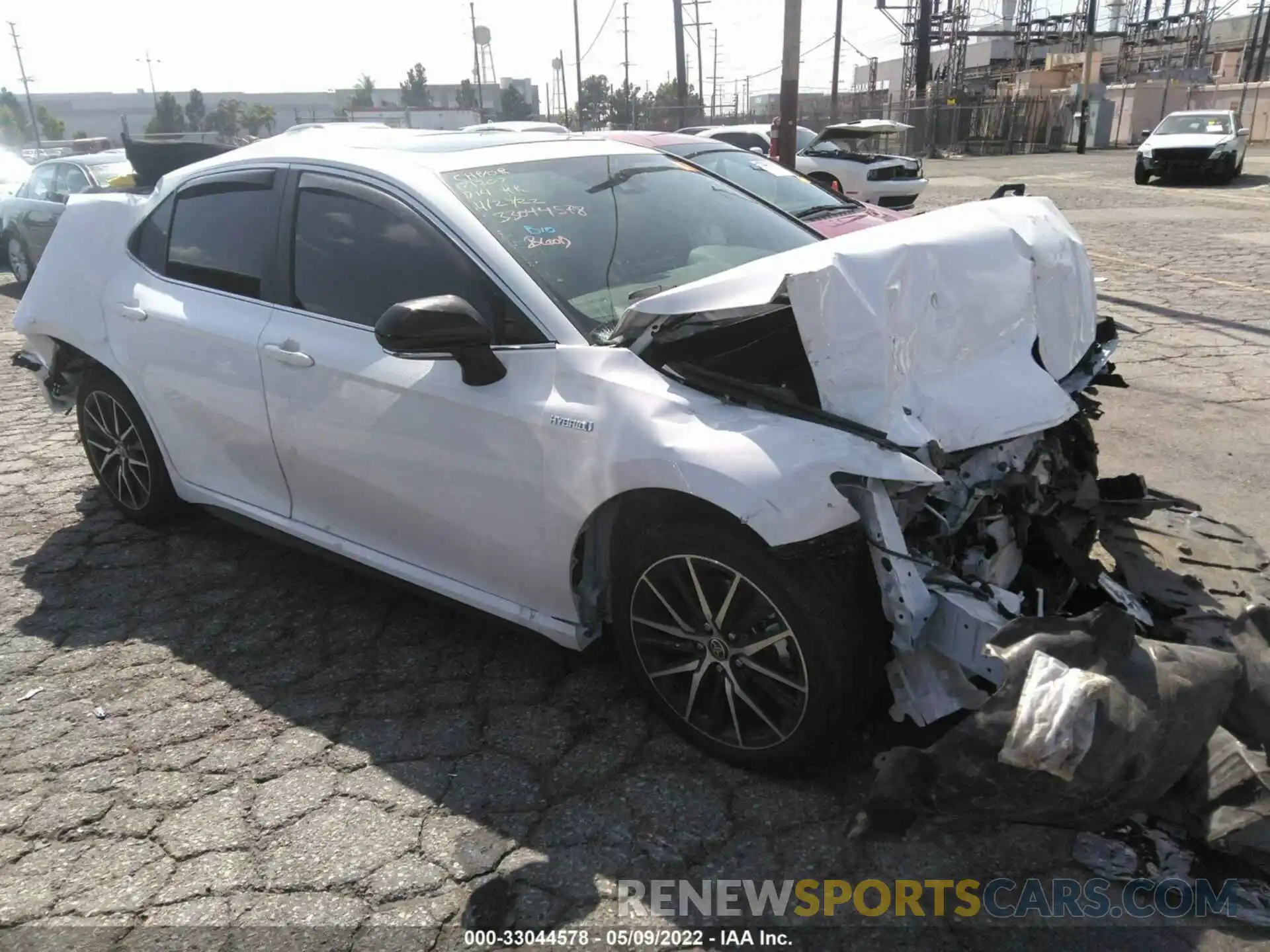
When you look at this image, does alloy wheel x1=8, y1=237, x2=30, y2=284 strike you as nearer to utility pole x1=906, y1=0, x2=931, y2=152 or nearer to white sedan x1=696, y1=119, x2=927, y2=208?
white sedan x1=696, y1=119, x2=927, y2=208

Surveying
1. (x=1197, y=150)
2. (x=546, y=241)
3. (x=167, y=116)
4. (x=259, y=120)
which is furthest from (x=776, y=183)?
(x=259, y=120)

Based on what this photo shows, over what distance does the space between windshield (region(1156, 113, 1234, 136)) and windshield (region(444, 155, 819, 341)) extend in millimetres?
22127

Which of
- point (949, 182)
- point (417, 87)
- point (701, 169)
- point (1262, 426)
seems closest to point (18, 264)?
point (701, 169)

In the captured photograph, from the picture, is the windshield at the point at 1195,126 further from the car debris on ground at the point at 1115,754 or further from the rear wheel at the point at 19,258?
the car debris on ground at the point at 1115,754

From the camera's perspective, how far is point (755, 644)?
104 inches

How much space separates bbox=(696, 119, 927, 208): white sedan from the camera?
14.2 meters

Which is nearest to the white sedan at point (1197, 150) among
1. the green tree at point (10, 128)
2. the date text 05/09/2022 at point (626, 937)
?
the date text 05/09/2022 at point (626, 937)

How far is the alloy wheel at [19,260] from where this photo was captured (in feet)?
39.6

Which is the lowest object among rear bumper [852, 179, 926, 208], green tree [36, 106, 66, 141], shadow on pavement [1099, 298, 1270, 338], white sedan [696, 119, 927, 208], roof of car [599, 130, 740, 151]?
shadow on pavement [1099, 298, 1270, 338]

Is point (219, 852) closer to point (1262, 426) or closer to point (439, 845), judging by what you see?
point (439, 845)

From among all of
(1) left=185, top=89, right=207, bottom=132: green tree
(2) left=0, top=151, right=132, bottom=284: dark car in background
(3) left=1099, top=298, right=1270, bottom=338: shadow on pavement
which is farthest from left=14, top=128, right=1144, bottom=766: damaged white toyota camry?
(1) left=185, top=89, right=207, bottom=132: green tree

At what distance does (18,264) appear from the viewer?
12.3 meters

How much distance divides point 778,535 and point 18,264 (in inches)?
524

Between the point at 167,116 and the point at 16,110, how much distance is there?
22.0 metres
